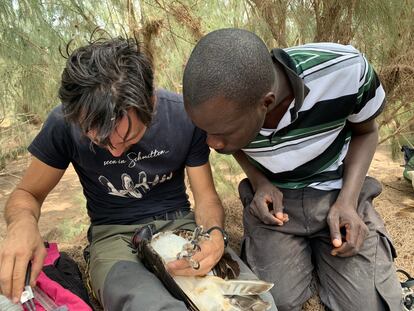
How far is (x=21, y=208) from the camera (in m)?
1.54

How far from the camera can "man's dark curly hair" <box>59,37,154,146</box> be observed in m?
1.32

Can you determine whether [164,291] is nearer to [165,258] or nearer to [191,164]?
[165,258]

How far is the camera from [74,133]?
1572mm

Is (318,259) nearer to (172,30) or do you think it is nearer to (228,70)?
(228,70)

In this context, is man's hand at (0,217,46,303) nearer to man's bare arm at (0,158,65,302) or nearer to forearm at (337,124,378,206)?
man's bare arm at (0,158,65,302)

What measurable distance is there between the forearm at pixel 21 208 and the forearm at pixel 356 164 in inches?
44.9

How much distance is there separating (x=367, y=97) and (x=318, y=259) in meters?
0.69

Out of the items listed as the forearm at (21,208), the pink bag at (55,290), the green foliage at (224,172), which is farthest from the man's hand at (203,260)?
the green foliage at (224,172)

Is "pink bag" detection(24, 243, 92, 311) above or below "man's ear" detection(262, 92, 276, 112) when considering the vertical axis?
below

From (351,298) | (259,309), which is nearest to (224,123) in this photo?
(259,309)

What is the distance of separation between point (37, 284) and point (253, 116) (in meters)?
0.85

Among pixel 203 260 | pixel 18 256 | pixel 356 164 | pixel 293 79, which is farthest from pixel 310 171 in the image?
pixel 18 256

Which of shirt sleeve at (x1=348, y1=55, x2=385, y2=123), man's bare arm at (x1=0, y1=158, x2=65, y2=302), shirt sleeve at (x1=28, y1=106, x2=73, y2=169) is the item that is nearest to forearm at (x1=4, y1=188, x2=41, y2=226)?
man's bare arm at (x1=0, y1=158, x2=65, y2=302)

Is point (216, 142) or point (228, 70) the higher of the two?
point (228, 70)
